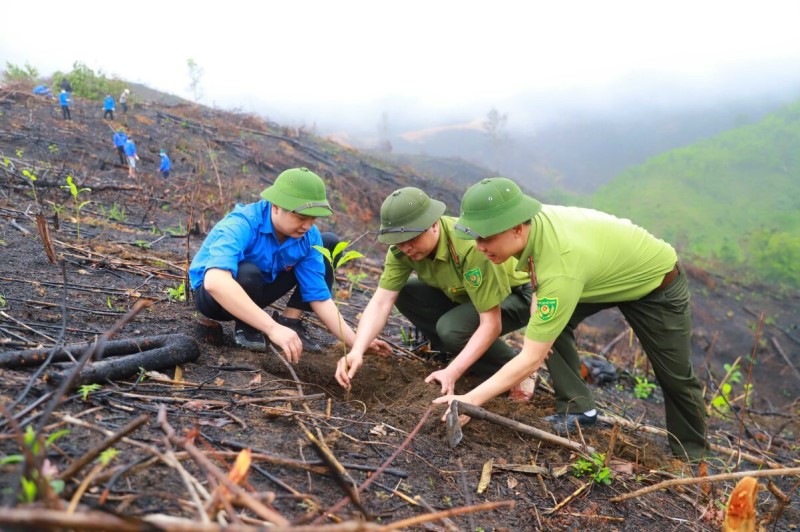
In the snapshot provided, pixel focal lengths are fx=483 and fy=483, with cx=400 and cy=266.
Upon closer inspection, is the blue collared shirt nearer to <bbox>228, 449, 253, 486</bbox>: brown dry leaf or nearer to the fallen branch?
<bbox>228, 449, 253, 486</bbox>: brown dry leaf

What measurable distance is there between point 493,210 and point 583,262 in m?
0.54

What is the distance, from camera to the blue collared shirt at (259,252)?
8.46ft

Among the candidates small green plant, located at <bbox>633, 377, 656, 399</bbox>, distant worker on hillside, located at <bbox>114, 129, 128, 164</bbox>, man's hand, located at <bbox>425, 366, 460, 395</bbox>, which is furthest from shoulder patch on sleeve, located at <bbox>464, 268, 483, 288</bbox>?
distant worker on hillside, located at <bbox>114, 129, 128, 164</bbox>

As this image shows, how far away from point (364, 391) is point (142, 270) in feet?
7.14

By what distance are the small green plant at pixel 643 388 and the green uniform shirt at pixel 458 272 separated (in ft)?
11.1

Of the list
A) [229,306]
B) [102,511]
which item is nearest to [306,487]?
[102,511]

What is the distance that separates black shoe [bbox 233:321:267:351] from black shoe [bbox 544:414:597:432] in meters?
1.75

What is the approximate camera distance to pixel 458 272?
2859 mm

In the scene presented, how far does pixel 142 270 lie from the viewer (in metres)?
3.82

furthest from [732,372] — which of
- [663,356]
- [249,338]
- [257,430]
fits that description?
[257,430]

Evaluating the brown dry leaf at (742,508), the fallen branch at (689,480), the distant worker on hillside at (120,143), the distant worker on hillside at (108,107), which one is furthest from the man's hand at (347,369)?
the distant worker on hillside at (108,107)

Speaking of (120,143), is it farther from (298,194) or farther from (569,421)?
(569,421)

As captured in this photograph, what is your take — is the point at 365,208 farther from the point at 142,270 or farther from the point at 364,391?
the point at 364,391

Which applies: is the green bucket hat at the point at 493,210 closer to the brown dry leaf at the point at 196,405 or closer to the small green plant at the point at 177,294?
the brown dry leaf at the point at 196,405
